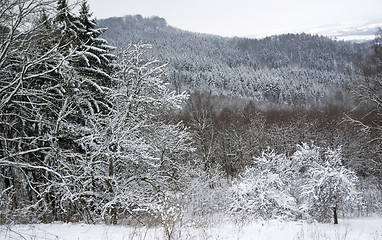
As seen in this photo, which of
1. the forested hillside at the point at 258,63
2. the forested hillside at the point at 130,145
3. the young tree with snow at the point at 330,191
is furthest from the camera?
the forested hillside at the point at 258,63

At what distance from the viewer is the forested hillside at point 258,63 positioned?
83156mm

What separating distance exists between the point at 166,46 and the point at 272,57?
5915cm

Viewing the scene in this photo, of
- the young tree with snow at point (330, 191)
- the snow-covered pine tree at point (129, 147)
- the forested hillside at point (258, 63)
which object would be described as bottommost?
the young tree with snow at point (330, 191)

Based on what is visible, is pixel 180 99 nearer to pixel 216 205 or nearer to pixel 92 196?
pixel 92 196

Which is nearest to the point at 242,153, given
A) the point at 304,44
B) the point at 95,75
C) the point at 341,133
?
the point at 341,133

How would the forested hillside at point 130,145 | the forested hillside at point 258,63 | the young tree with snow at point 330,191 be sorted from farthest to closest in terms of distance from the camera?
the forested hillside at point 258,63, the young tree with snow at point 330,191, the forested hillside at point 130,145

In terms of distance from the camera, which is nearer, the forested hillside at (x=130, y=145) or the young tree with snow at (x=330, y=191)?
the forested hillside at (x=130, y=145)

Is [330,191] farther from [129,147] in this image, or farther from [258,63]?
[258,63]

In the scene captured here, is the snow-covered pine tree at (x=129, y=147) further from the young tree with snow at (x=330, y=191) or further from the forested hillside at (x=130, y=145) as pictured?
the young tree with snow at (x=330, y=191)

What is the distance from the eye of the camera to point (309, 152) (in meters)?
14.0

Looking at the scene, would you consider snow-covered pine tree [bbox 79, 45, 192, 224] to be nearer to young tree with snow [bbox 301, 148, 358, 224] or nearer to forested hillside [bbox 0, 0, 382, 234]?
forested hillside [bbox 0, 0, 382, 234]

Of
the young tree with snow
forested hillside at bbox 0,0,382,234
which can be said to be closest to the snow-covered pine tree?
forested hillside at bbox 0,0,382,234

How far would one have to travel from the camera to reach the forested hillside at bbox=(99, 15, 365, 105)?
83156mm

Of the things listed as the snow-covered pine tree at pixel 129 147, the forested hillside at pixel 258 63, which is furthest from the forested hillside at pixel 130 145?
the forested hillside at pixel 258 63
